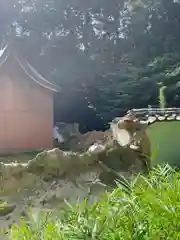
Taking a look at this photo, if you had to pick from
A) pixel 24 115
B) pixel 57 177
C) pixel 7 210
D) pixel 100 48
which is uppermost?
pixel 100 48

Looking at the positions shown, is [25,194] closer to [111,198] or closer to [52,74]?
[111,198]

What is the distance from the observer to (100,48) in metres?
18.5

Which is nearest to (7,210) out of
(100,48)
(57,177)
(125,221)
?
(57,177)

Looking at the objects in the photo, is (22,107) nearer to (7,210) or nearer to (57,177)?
(57,177)

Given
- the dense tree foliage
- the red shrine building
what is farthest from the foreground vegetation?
the dense tree foliage

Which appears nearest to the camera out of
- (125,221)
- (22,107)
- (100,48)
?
(125,221)

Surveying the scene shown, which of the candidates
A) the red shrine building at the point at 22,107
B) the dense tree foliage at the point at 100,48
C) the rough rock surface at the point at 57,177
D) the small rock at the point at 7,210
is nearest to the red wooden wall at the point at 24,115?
the red shrine building at the point at 22,107

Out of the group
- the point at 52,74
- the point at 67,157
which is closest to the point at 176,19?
the point at 52,74

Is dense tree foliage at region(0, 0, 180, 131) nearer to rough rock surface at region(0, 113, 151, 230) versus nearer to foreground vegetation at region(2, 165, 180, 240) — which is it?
rough rock surface at region(0, 113, 151, 230)

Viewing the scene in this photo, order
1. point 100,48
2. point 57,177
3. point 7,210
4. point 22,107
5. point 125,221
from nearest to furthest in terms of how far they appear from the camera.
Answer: point 125,221 < point 7,210 < point 57,177 < point 22,107 < point 100,48

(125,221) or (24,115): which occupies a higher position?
(24,115)

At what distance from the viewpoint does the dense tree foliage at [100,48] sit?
625 inches

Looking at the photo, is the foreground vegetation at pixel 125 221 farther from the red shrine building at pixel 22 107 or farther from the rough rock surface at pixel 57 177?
the red shrine building at pixel 22 107

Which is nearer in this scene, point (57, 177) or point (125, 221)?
point (125, 221)
